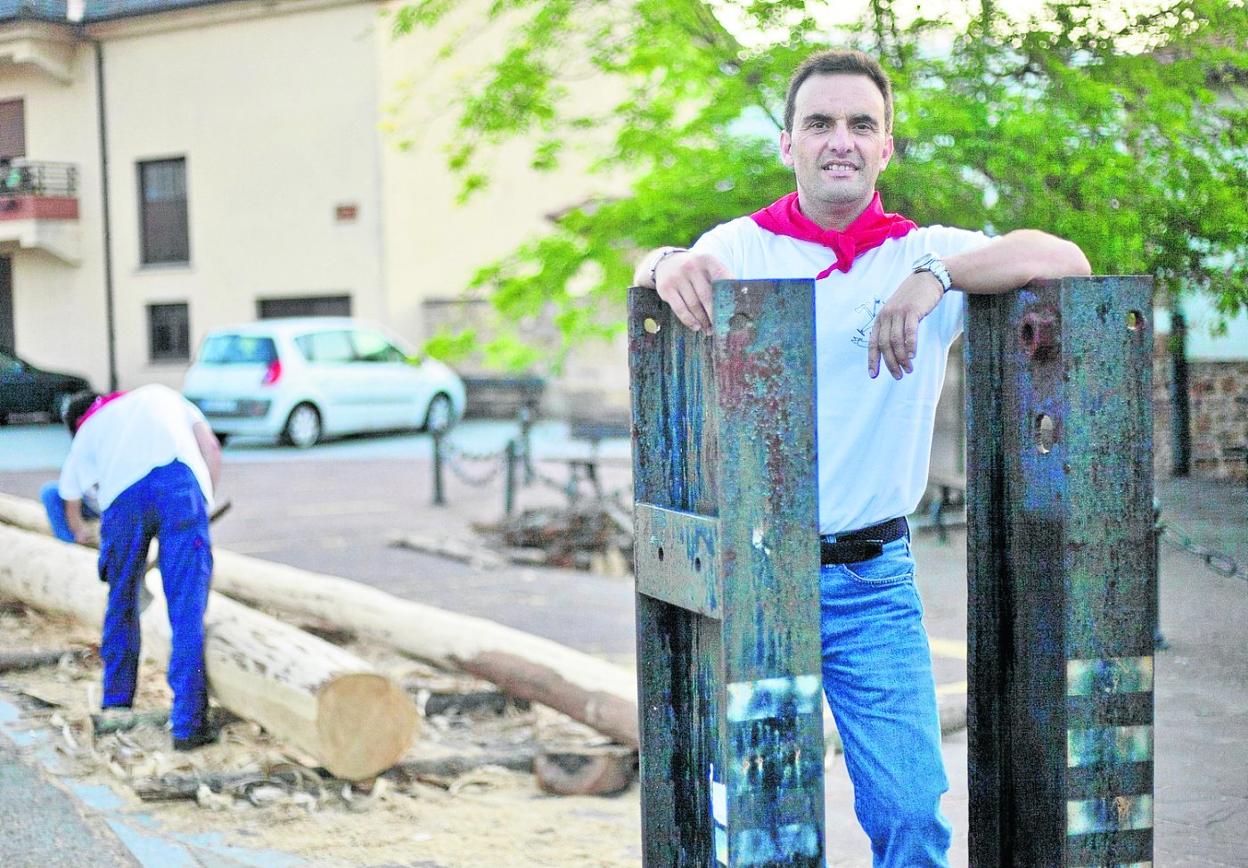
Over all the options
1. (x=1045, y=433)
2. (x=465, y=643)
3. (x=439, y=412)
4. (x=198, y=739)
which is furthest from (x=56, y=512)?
(x=439, y=412)

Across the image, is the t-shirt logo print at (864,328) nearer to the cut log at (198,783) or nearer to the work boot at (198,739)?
the cut log at (198,783)

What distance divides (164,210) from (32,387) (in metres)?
6.04

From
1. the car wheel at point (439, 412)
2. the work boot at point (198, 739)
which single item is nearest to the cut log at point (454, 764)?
the work boot at point (198, 739)

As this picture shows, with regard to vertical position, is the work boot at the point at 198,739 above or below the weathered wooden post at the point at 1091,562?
below

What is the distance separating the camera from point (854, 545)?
98.6 inches

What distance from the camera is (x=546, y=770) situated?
4.99 meters

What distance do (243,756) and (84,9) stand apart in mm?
4856

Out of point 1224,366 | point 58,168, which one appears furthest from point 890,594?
point 58,168

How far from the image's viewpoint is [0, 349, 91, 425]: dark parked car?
6.86 meters

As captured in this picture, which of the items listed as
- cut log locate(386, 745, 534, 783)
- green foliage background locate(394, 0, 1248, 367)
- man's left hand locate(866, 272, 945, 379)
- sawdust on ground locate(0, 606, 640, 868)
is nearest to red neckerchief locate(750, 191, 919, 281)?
man's left hand locate(866, 272, 945, 379)

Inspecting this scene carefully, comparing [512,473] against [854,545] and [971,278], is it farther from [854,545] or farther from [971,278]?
[971,278]

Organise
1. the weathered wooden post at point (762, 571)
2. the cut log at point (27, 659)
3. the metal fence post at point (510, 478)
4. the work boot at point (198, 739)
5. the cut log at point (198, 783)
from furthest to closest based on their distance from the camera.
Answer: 1. the metal fence post at point (510, 478)
2. the cut log at point (27, 659)
3. the work boot at point (198, 739)
4. the cut log at point (198, 783)
5. the weathered wooden post at point (762, 571)

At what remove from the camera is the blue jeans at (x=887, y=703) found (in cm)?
243

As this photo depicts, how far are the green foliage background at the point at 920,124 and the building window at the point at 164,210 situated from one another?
249 cm
